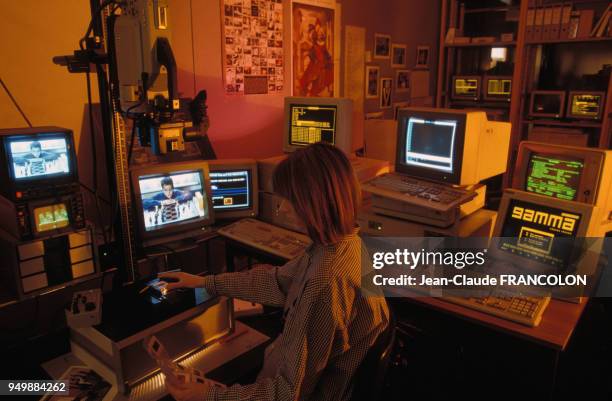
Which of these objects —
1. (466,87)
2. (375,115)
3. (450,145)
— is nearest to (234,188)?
(450,145)

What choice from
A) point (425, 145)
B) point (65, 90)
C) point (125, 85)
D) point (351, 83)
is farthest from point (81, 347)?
point (351, 83)

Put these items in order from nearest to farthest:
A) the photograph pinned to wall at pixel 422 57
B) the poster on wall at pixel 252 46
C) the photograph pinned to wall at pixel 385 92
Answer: the poster on wall at pixel 252 46, the photograph pinned to wall at pixel 385 92, the photograph pinned to wall at pixel 422 57

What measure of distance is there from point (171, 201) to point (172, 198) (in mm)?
14

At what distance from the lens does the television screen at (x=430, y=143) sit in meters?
2.10

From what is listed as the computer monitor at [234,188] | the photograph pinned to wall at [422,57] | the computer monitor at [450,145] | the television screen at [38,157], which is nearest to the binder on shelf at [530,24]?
the photograph pinned to wall at [422,57]

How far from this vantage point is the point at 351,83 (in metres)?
4.05

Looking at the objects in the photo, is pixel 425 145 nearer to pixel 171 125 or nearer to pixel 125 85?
pixel 171 125

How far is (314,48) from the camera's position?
357 centimetres

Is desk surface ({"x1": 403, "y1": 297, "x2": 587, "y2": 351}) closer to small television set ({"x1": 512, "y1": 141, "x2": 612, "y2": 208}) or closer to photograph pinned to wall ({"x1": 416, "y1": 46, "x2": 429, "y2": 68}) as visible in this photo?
small television set ({"x1": 512, "y1": 141, "x2": 612, "y2": 208})

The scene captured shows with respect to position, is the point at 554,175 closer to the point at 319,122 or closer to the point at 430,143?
the point at 430,143

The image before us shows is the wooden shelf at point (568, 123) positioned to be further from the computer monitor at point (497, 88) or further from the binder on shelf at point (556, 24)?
the binder on shelf at point (556, 24)

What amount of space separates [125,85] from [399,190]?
1.22 meters

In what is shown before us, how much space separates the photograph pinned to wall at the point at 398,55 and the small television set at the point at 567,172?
8.74ft

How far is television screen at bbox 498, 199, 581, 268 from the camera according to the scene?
5.76 feet
